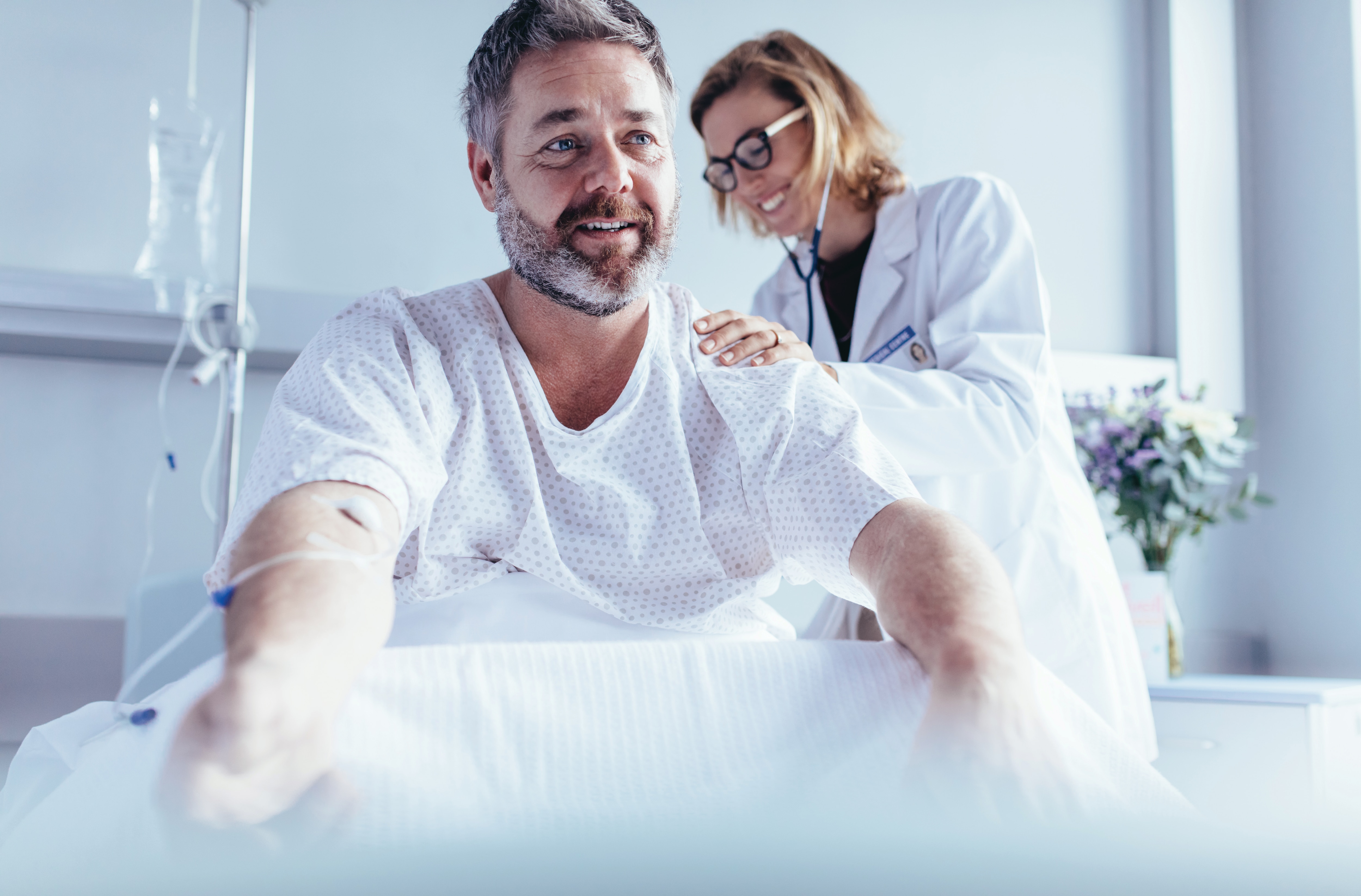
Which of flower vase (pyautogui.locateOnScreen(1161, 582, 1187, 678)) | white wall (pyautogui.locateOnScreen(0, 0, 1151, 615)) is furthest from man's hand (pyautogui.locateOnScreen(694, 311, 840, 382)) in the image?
flower vase (pyautogui.locateOnScreen(1161, 582, 1187, 678))

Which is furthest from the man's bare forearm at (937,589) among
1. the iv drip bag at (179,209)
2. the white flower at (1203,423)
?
the white flower at (1203,423)

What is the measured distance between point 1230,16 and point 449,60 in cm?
228

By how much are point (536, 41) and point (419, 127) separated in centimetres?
110

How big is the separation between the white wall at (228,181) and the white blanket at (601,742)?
1.24 meters

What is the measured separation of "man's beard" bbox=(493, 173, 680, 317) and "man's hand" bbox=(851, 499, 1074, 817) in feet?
1.31

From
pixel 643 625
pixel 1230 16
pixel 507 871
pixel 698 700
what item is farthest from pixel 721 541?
pixel 1230 16

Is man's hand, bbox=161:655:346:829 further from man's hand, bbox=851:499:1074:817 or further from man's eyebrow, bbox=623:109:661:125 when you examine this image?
man's eyebrow, bbox=623:109:661:125

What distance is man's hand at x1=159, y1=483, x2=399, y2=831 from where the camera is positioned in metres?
0.52

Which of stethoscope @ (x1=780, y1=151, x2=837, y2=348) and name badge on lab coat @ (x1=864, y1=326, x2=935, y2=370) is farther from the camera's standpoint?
stethoscope @ (x1=780, y1=151, x2=837, y2=348)

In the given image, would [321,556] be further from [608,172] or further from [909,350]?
[909,350]

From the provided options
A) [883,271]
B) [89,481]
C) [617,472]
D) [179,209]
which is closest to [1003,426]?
[883,271]

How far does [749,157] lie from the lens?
1.73 metres

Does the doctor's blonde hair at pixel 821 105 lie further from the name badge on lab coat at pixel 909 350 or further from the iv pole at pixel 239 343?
the iv pole at pixel 239 343

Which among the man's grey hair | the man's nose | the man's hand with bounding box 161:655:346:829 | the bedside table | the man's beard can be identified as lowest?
the bedside table
